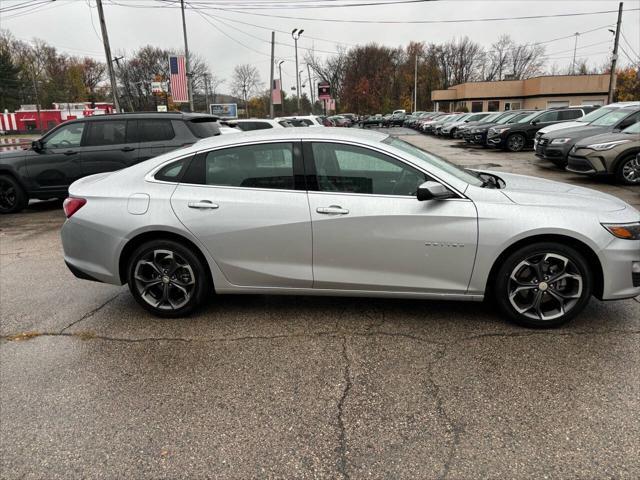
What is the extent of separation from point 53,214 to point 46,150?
1.27 m

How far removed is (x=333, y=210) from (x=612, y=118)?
39.2 ft

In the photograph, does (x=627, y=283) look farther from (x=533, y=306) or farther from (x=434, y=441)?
Answer: (x=434, y=441)

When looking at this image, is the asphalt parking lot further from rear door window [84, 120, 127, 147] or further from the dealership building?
the dealership building

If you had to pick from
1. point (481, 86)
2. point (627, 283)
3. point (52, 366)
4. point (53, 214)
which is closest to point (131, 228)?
point (52, 366)

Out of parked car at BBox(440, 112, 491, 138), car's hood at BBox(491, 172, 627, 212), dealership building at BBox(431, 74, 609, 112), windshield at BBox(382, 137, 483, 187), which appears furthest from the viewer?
dealership building at BBox(431, 74, 609, 112)

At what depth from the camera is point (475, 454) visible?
2.41 m

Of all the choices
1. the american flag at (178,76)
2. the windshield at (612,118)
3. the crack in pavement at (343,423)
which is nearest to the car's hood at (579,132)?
the windshield at (612,118)

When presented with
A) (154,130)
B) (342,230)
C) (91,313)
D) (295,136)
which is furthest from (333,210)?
(154,130)

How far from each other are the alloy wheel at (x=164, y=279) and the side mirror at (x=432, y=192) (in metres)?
1.99

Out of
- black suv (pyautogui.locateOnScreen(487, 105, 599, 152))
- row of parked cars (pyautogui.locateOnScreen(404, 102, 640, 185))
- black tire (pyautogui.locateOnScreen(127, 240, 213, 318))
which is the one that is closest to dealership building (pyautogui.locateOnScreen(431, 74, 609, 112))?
black suv (pyautogui.locateOnScreen(487, 105, 599, 152))

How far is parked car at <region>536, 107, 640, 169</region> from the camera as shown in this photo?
11.5 metres

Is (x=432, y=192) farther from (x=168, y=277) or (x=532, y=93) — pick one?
(x=532, y=93)

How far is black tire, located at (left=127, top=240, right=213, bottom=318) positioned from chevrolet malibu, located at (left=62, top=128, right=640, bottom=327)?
0.03ft

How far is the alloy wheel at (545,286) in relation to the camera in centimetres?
359
